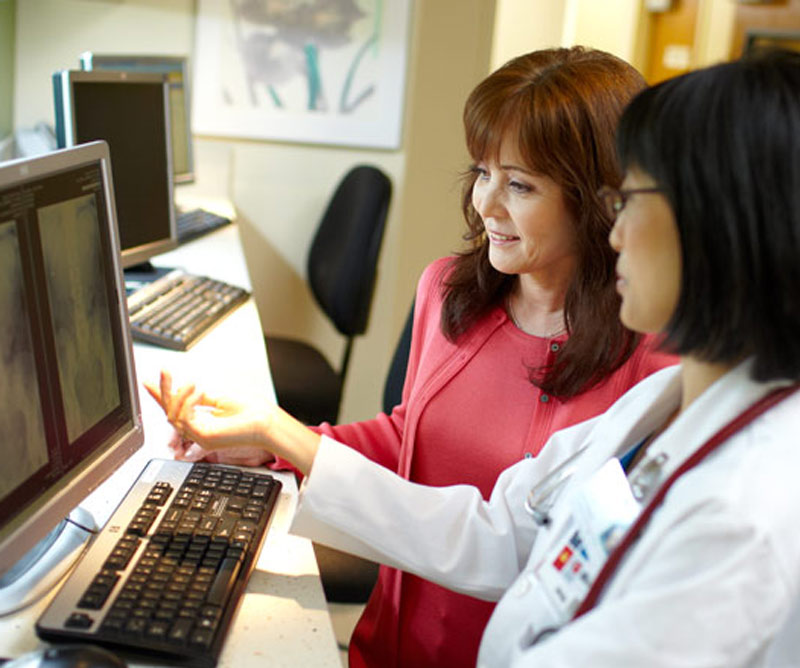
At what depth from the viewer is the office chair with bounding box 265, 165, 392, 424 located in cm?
246

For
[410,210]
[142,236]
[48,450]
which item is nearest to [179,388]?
[48,450]

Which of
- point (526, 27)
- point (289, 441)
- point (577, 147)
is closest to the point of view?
point (289, 441)

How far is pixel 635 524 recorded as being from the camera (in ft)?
2.70

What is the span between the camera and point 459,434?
55.7 inches

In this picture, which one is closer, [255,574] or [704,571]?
[704,571]

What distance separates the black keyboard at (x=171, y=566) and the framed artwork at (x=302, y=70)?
8.02 ft

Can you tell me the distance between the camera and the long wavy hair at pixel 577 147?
1.32 m

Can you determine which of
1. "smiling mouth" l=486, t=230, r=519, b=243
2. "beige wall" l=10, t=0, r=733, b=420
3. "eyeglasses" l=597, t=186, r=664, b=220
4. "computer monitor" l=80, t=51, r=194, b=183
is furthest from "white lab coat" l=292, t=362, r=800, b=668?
"beige wall" l=10, t=0, r=733, b=420

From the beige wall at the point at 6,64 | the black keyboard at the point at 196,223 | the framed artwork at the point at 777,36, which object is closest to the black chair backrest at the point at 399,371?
the black keyboard at the point at 196,223

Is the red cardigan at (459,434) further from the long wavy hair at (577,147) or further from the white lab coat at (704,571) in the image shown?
Answer: the white lab coat at (704,571)

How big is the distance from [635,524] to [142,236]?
1591 millimetres

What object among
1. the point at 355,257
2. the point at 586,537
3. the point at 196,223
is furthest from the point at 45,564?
the point at 196,223

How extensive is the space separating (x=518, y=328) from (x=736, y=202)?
0.72 m

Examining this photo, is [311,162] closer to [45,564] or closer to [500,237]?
[500,237]
